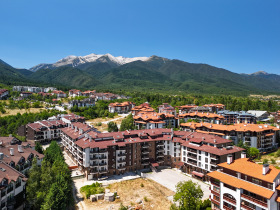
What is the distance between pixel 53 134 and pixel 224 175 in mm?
59805

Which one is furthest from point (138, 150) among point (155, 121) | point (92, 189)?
point (155, 121)

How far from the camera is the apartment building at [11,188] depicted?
25.9m

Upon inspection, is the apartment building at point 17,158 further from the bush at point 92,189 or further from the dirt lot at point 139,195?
the dirt lot at point 139,195

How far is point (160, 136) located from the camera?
5462cm

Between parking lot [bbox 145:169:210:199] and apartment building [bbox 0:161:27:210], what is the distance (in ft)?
84.4

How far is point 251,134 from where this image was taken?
6262 centimetres

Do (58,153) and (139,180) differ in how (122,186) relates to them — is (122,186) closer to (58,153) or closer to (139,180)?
(139,180)

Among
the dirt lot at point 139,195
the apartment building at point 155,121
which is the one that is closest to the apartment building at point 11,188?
the dirt lot at point 139,195

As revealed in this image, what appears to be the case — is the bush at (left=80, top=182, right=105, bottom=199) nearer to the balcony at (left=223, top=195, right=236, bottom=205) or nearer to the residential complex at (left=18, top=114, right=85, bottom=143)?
the balcony at (left=223, top=195, right=236, bottom=205)

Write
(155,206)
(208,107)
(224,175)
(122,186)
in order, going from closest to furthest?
(224,175) → (155,206) → (122,186) → (208,107)

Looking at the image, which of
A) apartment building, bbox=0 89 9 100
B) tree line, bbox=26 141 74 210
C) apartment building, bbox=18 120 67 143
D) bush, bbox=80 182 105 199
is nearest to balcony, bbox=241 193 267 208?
tree line, bbox=26 141 74 210

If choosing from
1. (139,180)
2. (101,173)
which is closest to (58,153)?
(101,173)

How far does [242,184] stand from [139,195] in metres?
19.7

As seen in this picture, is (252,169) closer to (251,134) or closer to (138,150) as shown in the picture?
(138,150)
